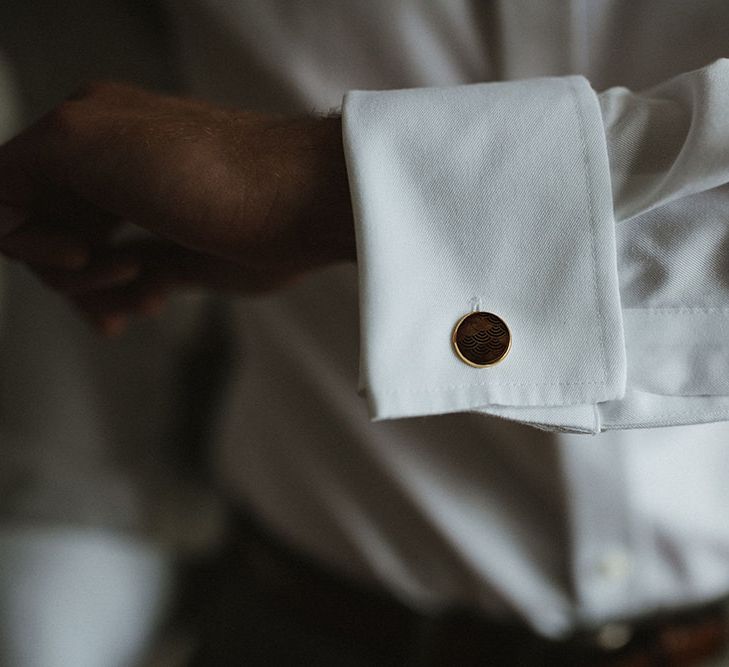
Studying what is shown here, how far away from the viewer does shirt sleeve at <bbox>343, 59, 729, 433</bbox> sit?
0.37 m

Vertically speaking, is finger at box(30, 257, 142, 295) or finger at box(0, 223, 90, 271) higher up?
finger at box(0, 223, 90, 271)

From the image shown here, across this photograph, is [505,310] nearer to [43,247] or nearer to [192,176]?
[192,176]

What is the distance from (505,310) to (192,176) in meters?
0.19

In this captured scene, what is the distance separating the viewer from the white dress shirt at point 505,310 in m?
0.38

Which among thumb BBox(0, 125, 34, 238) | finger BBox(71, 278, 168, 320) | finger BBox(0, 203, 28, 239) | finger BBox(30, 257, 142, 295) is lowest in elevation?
finger BBox(71, 278, 168, 320)

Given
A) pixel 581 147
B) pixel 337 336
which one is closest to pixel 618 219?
pixel 581 147

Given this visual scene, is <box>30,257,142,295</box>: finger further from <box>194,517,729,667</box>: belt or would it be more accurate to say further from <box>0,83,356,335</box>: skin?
<box>194,517,729,667</box>: belt

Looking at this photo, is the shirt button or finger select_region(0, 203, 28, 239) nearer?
finger select_region(0, 203, 28, 239)

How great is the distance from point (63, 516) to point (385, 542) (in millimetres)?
364

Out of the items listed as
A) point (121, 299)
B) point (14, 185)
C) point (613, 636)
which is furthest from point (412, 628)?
point (14, 185)

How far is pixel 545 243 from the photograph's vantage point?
1.26 feet

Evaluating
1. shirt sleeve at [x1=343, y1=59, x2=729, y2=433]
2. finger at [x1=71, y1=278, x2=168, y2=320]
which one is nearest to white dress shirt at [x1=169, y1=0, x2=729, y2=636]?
shirt sleeve at [x1=343, y1=59, x2=729, y2=433]

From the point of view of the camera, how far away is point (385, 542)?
68 centimetres

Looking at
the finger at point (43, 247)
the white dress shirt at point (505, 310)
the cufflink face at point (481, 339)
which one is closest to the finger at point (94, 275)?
the finger at point (43, 247)
